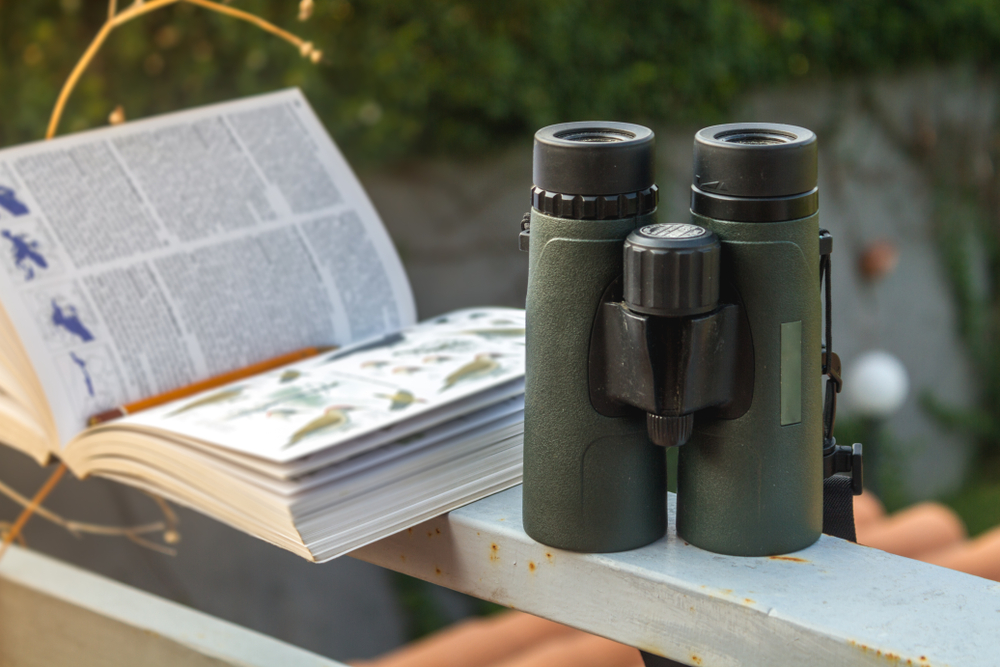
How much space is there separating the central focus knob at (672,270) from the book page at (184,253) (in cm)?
36

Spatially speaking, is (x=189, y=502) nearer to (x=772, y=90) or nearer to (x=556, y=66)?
(x=556, y=66)

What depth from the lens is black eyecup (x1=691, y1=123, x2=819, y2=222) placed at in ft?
1.48

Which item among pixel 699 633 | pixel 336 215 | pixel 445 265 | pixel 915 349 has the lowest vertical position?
pixel 915 349

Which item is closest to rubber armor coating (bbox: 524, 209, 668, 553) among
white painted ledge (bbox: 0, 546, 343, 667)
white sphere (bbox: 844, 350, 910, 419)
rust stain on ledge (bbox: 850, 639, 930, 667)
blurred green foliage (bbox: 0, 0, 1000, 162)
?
rust stain on ledge (bbox: 850, 639, 930, 667)

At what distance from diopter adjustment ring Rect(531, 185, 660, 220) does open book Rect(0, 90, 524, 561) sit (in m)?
0.15

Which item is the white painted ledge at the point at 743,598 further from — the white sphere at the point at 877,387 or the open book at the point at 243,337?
the white sphere at the point at 877,387

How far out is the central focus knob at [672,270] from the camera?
0.44 metres

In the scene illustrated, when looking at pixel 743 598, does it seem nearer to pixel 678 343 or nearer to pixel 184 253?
pixel 678 343

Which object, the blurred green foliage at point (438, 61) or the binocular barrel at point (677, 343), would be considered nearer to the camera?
the binocular barrel at point (677, 343)

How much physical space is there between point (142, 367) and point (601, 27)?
2264mm

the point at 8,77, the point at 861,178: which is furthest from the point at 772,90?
the point at 8,77

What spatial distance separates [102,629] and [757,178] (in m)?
0.60

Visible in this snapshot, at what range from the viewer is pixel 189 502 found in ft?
1.95

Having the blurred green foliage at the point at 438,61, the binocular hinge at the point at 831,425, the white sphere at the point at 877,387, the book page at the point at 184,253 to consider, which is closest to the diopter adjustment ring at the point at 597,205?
the binocular hinge at the point at 831,425
